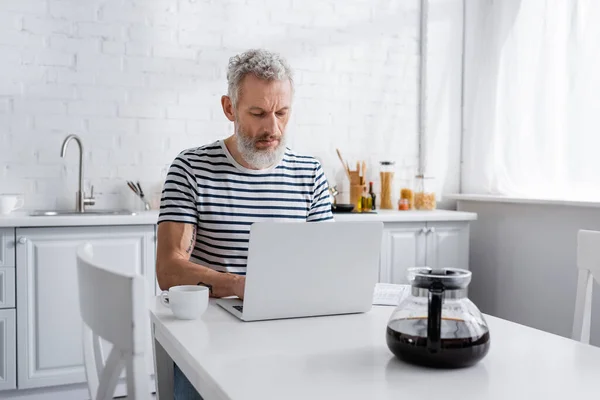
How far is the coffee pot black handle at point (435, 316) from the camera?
1.03 m

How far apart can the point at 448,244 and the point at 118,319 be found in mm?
2911

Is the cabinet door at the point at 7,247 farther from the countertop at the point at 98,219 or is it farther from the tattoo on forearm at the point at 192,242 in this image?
the tattoo on forearm at the point at 192,242

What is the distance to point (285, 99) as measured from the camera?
1995mm

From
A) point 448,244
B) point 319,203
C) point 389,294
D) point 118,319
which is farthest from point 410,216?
point 118,319

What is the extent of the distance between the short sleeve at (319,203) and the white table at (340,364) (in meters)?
0.74

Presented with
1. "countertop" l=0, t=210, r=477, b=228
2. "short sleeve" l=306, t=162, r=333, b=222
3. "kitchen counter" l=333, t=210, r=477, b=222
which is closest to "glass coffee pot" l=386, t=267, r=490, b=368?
"short sleeve" l=306, t=162, r=333, b=222

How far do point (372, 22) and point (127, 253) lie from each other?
2.18 meters

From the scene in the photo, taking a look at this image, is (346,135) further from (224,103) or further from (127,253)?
(224,103)

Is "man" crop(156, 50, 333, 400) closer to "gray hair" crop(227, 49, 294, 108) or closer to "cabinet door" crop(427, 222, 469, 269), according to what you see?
"gray hair" crop(227, 49, 294, 108)

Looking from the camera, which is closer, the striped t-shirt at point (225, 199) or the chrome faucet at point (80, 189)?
the striped t-shirt at point (225, 199)

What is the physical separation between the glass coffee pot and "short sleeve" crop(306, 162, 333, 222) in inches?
41.4

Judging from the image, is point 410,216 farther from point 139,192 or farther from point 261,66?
point 261,66

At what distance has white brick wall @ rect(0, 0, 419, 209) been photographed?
3219 millimetres

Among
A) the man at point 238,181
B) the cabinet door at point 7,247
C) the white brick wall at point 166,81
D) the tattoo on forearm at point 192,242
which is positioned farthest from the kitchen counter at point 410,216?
the cabinet door at point 7,247
